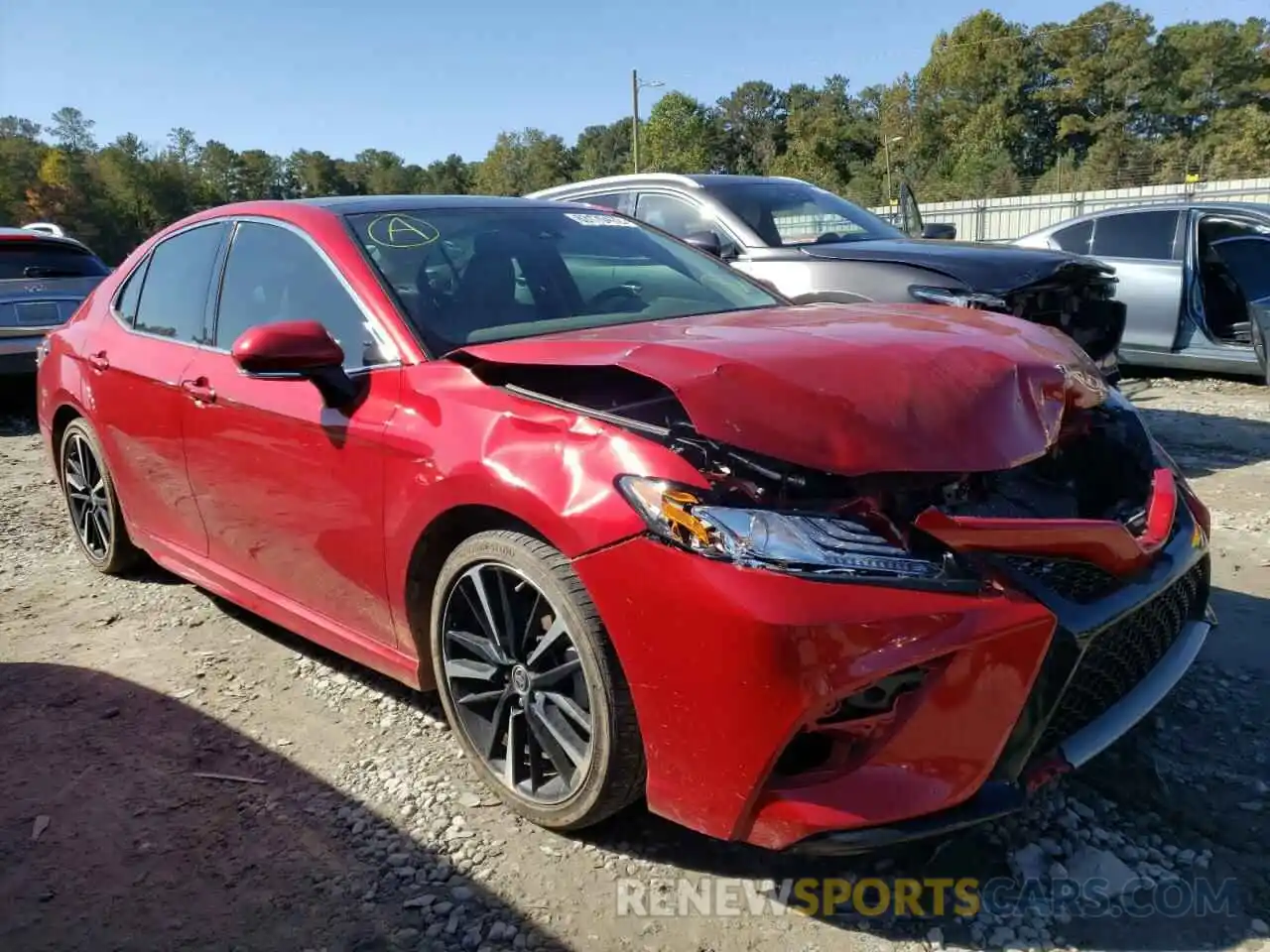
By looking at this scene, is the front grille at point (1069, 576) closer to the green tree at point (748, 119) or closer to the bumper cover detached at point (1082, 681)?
the bumper cover detached at point (1082, 681)

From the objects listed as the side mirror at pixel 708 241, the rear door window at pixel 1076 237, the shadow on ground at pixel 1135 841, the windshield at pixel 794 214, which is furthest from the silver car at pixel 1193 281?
the shadow on ground at pixel 1135 841

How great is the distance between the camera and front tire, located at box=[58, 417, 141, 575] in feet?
14.2

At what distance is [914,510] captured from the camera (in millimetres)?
2088

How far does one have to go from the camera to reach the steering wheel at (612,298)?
320 centimetres

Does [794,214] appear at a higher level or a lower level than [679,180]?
lower

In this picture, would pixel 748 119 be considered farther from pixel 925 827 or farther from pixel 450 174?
pixel 925 827

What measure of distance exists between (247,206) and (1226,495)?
182 inches

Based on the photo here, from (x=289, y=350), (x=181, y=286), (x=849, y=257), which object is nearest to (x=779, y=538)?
(x=289, y=350)

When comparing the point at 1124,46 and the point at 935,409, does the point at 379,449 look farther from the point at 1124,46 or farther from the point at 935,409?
the point at 1124,46

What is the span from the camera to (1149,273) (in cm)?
789

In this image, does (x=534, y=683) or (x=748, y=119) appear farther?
(x=748, y=119)

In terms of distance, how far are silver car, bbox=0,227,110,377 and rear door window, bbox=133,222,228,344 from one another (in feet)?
15.7

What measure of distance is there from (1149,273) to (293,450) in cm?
717

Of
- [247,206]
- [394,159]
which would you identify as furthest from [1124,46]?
[247,206]
